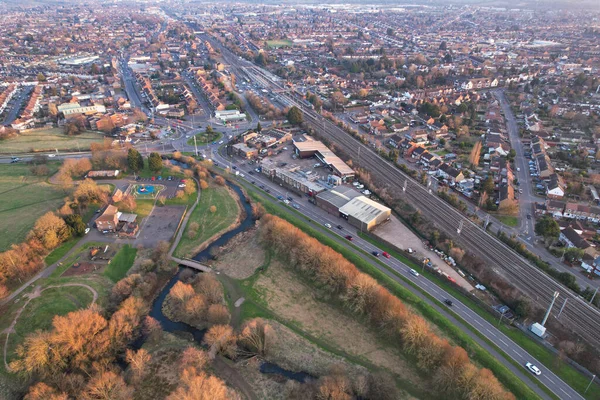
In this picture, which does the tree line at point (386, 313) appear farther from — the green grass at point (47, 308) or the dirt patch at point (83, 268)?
the green grass at point (47, 308)

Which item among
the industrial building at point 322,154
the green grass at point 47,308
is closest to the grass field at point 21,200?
the green grass at point 47,308

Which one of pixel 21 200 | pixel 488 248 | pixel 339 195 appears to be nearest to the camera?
pixel 488 248

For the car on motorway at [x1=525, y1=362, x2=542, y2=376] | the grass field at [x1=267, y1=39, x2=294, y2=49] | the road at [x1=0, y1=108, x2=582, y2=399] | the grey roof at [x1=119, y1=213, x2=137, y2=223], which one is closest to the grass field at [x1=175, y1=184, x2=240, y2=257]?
the road at [x1=0, y1=108, x2=582, y2=399]

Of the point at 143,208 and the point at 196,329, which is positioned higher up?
the point at 143,208

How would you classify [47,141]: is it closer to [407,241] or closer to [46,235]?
[46,235]

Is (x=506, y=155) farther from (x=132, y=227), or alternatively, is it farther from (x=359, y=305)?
(x=132, y=227)

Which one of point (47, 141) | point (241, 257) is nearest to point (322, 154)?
point (241, 257)

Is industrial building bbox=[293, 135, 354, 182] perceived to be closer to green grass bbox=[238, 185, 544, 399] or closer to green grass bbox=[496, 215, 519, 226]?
green grass bbox=[238, 185, 544, 399]
